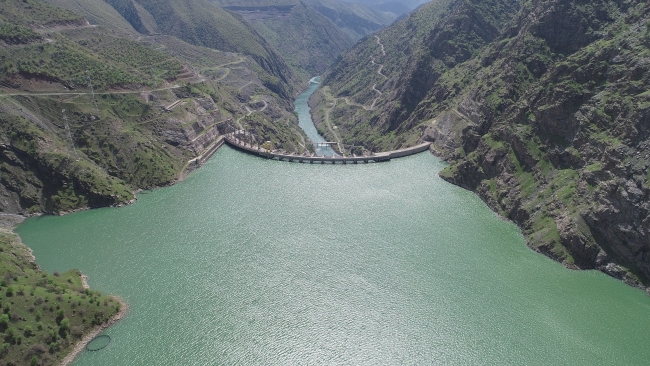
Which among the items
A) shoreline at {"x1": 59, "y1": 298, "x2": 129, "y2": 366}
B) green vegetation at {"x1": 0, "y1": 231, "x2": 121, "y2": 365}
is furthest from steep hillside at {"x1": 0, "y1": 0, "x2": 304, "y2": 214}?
shoreline at {"x1": 59, "y1": 298, "x2": 129, "y2": 366}

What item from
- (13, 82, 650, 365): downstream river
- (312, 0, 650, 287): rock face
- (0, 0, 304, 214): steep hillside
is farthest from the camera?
(0, 0, 304, 214): steep hillside

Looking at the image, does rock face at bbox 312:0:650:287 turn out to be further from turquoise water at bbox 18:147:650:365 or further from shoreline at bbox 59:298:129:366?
shoreline at bbox 59:298:129:366

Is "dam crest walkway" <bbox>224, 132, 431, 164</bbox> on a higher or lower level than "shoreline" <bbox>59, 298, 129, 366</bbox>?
higher

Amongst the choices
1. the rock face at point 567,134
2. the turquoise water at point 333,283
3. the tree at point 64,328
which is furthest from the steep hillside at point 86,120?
the rock face at point 567,134

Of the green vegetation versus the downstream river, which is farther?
the downstream river

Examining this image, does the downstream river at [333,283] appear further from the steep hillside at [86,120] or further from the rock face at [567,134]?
the steep hillside at [86,120]

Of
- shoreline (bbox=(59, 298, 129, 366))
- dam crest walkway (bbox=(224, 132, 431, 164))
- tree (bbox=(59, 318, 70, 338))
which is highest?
dam crest walkway (bbox=(224, 132, 431, 164))
